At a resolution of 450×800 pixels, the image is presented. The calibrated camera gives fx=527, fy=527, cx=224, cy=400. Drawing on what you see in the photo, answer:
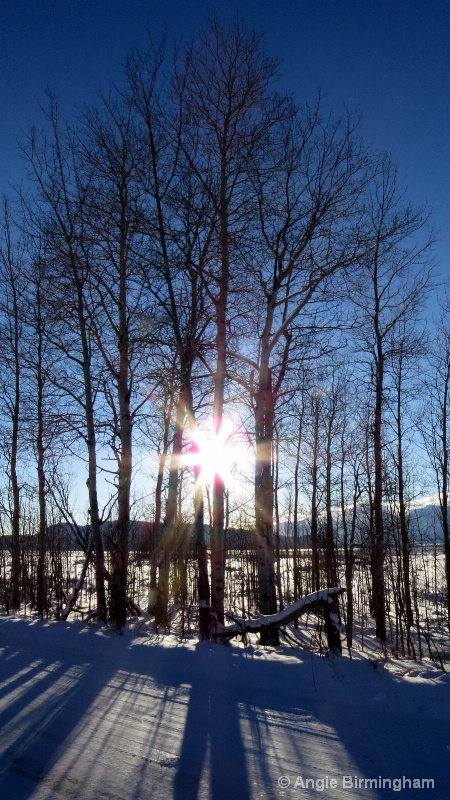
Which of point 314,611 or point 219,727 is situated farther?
point 314,611

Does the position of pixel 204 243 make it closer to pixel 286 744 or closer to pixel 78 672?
pixel 78 672

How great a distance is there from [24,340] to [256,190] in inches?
343

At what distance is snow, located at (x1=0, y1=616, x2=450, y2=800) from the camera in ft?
9.61

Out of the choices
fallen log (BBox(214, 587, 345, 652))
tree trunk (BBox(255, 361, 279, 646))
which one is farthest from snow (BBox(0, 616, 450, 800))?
tree trunk (BBox(255, 361, 279, 646))

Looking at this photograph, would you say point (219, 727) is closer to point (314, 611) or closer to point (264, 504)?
point (314, 611)

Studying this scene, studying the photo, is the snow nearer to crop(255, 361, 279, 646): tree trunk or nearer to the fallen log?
the fallen log

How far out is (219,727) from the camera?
3777mm

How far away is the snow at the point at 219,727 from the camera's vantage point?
115 inches

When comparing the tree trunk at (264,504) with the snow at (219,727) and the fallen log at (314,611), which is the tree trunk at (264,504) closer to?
the fallen log at (314,611)

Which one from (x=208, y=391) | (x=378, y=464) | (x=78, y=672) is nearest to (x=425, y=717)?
(x=78, y=672)

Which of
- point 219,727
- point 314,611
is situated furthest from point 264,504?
point 219,727

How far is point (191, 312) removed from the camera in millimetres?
10523

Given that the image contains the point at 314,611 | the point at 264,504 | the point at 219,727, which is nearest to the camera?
the point at 219,727

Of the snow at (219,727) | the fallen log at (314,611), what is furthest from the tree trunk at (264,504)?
the snow at (219,727)
